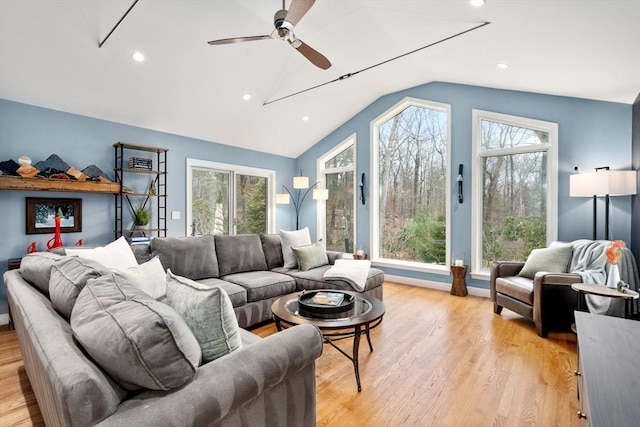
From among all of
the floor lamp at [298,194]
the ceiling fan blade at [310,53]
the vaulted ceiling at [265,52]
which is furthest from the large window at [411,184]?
the ceiling fan blade at [310,53]

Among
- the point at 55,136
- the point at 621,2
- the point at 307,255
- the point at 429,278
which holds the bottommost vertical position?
the point at 429,278

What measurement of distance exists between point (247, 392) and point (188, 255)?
Result: 254 cm

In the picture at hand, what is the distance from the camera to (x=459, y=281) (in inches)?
178

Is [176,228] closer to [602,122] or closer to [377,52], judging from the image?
[377,52]

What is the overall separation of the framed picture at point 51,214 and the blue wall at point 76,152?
0.19 feet

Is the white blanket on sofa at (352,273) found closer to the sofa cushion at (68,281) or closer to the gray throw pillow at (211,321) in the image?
the gray throw pillow at (211,321)

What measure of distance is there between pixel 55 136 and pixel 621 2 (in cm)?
547

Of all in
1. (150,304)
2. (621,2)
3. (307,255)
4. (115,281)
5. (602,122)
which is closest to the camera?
(150,304)

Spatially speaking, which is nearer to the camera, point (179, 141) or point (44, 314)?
point (44, 314)

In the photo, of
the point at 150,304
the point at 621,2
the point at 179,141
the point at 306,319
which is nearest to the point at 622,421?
the point at 150,304

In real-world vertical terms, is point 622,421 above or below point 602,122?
below

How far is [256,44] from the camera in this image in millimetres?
Result: 3762

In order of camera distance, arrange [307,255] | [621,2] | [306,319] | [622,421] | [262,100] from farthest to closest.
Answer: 1. [262,100]
2. [307,255]
3. [306,319]
4. [621,2]
5. [622,421]

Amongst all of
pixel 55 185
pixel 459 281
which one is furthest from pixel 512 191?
pixel 55 185
